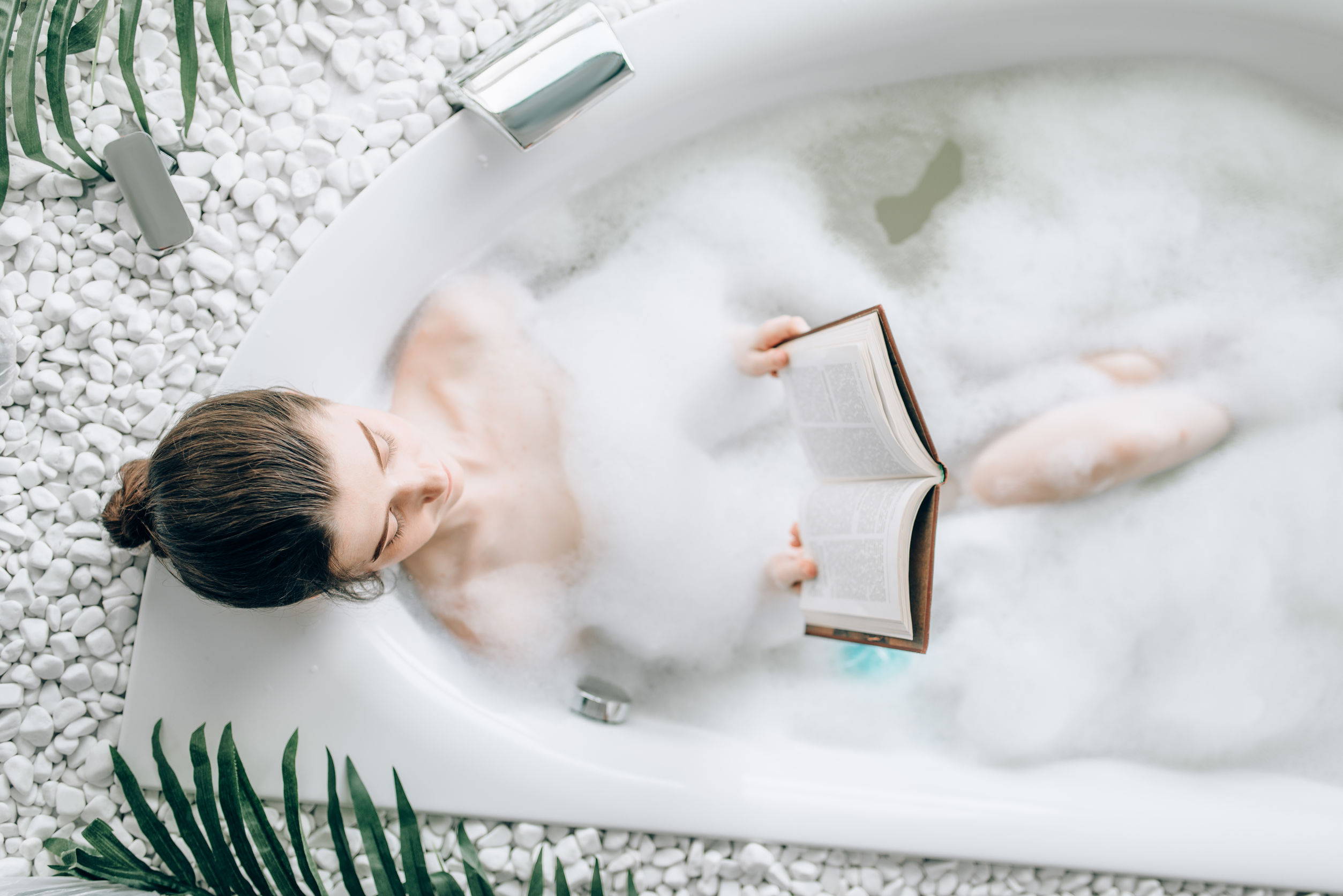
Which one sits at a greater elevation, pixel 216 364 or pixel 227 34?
pixel 227 34

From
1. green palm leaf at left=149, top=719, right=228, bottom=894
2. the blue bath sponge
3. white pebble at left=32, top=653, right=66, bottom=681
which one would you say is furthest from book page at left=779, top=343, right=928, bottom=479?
white pebble at left=32, top=653, right=66, bottom=681

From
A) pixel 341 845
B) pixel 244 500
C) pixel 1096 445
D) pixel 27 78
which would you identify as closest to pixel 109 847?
pixel 341 845

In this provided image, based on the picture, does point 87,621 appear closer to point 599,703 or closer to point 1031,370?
point 599,703

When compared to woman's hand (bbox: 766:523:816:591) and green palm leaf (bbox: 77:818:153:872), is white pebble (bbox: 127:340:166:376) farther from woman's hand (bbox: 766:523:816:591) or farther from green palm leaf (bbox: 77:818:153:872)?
woman's hand (bbox: 766:523:816:591)

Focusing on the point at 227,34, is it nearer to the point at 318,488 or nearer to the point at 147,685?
the point at 318,488

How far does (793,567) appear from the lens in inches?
40.1

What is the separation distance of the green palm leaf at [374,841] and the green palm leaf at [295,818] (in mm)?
53

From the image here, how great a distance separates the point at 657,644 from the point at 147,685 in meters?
0.60

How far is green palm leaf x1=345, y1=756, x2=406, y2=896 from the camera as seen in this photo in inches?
31.7

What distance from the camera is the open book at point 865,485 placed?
0.74 m

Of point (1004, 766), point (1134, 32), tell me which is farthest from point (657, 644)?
point (1134, 32)

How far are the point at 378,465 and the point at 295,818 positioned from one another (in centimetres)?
37

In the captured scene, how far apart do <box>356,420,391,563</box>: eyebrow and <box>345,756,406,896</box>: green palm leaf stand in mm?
228

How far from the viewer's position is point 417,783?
2.93 ft
